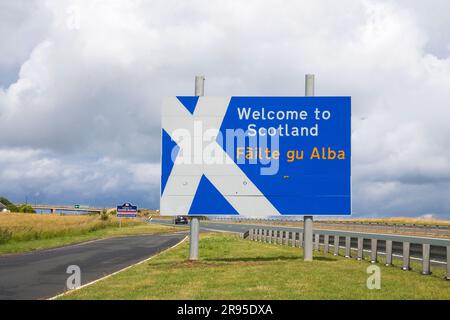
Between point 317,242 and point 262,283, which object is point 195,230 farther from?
point 317,242

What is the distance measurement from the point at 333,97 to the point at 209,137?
461 centimetres

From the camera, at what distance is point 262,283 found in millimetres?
14016

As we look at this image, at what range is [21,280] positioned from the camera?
1697 cm

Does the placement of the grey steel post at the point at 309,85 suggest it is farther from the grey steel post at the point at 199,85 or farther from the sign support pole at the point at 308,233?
the grey steel post at the point at 199,85

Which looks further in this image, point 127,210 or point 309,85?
point 127,210

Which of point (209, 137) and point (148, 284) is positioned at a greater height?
point (209, 137)

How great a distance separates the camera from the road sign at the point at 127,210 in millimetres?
63812

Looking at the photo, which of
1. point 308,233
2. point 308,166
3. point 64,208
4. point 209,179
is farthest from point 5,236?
point 64,208

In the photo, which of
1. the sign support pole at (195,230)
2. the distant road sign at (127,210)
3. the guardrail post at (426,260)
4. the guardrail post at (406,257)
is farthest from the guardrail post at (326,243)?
the distant road sign at (127,210)

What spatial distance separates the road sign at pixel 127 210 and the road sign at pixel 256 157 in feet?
146

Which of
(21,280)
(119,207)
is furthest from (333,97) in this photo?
(119,207)

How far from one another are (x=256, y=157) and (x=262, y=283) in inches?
278

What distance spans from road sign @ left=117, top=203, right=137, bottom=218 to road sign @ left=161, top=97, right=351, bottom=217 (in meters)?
44.4
